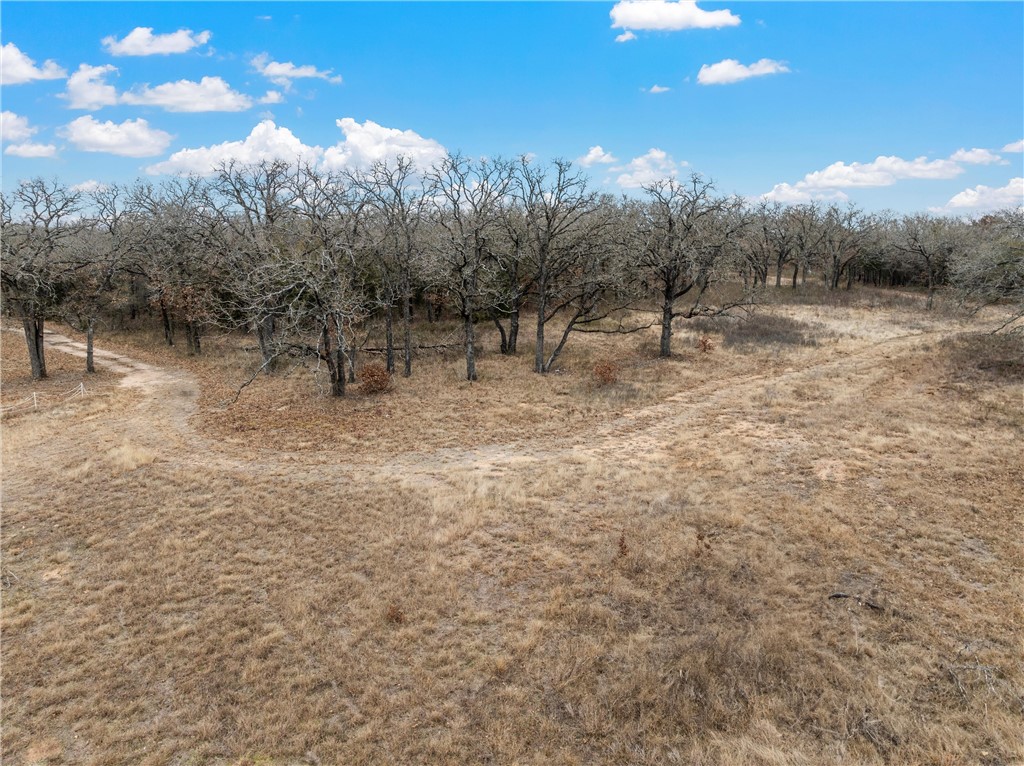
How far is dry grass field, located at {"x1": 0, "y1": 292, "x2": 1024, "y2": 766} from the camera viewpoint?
7.29m

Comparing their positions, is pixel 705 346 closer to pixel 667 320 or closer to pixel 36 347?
pixel 667 320

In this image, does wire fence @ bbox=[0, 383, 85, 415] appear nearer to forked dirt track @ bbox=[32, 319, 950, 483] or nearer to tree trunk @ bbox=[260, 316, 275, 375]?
forked dirt track @ bbox=[32, 319, 950, 483]

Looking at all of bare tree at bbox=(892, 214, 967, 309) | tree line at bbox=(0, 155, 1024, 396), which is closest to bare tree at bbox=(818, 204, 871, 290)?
bare tree at bbox=(892, 214, 967, 309)

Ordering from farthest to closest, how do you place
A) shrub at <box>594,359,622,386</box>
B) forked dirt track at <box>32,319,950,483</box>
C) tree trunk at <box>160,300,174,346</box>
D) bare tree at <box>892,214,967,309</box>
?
bare tree at <box>892,214,967,309</box> < tree trunk at <box>160,300,174,346</box> < shrub at <box>594,359,622,386</box> < forked dirt track at <box>32,319,950,483</box>

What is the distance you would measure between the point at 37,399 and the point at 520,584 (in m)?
23.5

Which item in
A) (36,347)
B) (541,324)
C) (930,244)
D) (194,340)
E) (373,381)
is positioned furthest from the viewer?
(930,244)

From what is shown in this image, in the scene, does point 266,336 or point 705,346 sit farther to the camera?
point 705,346

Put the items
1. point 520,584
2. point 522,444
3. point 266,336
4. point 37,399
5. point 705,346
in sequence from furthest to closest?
1. point 705,346
2. point 266,336
3. point 37,399
4. point 522,444
5. point 520,584

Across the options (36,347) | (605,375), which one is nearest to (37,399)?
(36,347)

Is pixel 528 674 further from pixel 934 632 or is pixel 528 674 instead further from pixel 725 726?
pixel 934 632

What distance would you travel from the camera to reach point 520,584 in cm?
1052

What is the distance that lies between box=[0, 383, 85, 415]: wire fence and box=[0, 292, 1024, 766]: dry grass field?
1123 millimetres

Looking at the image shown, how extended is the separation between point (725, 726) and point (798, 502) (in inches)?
283

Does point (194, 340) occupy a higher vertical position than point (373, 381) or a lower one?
higher
